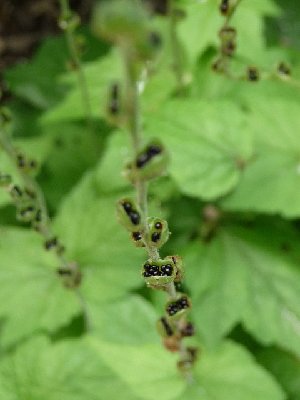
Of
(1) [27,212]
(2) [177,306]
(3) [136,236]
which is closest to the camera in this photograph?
(3) [136,236]

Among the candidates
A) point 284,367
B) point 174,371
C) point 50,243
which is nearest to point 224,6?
point 50,243

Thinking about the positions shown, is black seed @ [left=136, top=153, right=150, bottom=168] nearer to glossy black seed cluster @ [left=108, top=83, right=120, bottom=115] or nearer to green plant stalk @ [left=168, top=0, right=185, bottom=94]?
glossy black seed cluster @ [left=108, top=83, right=120, bottom=115]

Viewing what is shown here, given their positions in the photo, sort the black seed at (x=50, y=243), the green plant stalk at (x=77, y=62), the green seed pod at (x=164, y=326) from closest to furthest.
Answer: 1. the green seed pod at (x=164, y=326)
2. the black seed at (x=50, y=243)
3. the green plant stalk at (x=77, y=62)

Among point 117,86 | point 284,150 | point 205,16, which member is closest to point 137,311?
point 284,150

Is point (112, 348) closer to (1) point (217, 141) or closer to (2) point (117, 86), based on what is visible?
(1) point (217, 141)


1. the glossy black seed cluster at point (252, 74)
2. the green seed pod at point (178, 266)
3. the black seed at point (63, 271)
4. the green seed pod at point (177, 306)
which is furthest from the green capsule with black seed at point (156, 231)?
the black seed at point (63, 271)

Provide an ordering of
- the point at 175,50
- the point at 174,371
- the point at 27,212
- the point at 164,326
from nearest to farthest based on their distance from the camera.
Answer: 1. the point at 164,326
2. the point at 27,212
3. the point at 174,371
4. the point at 175,50

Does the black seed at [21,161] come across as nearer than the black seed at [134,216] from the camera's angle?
No

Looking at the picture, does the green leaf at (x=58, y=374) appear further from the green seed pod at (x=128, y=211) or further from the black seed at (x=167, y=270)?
the green seed pod at (x=128, y=211)

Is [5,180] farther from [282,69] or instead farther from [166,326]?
[282,69]
